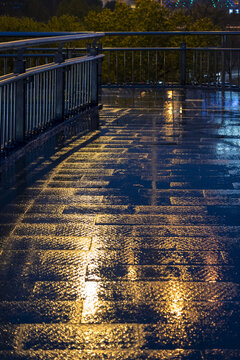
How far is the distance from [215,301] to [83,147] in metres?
5.51

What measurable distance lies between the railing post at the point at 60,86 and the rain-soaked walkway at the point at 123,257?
6.02 feet

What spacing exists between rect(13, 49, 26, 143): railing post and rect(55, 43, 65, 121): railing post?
83.2 inches

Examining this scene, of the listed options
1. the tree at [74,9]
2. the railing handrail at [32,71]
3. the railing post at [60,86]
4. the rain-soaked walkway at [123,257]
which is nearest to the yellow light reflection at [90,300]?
the rain-soaked walkway at [123,257]

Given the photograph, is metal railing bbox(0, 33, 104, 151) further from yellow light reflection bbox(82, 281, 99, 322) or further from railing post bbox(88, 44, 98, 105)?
yellow light reflection bbox(82, 281, 99, 322)

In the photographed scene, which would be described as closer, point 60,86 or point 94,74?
point 60,86

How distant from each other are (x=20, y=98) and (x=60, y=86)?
7.44ft

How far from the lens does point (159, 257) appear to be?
4.39 meters

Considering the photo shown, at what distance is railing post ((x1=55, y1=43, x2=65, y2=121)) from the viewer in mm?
10180

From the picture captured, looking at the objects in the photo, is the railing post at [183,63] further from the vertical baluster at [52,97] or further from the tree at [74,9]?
the tree at [74,9]

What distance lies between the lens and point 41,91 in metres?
9.27

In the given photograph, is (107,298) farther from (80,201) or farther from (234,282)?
(80,201)

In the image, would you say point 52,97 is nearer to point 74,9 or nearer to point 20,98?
point 20,98

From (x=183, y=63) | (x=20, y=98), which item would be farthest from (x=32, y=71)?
(x=183, y=63)

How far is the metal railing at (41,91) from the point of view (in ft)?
25.4
